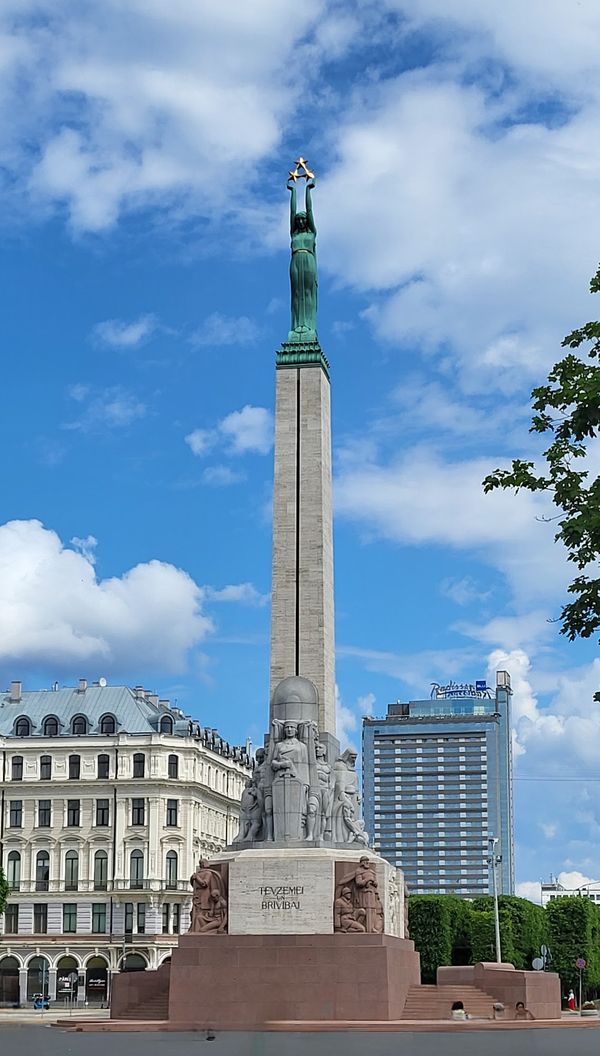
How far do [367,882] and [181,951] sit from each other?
17.7ft

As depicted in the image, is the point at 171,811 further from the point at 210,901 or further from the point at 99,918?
the point at 210,901

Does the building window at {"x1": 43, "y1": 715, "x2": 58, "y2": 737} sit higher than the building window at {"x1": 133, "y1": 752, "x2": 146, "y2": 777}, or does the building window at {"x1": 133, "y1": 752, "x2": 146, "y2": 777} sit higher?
the building window at {"x1": 43, "y1": 715, "x2": 58, "y2": 737}

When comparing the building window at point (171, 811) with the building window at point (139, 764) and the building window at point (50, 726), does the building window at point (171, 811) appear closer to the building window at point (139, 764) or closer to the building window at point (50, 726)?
the building window at point (139, 764)

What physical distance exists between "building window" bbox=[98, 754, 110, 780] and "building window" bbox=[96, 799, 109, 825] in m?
1.53

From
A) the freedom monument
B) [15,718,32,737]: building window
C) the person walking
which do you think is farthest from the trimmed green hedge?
the person walking

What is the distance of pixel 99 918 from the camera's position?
89375 mm

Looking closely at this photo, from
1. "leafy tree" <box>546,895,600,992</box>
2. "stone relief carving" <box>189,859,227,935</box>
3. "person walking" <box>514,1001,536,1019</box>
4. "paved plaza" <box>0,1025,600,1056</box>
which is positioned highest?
"stone relief carving" <box>189,859,227,935</box>

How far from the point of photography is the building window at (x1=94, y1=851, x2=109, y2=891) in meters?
90.3

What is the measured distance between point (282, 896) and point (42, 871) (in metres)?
55.1

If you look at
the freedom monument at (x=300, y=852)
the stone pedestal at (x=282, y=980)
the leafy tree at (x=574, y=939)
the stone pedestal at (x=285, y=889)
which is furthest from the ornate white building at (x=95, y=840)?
the stone pedestal at (x=282, y=980)

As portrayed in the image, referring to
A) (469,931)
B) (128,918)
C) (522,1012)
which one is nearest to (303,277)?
(522,1012)

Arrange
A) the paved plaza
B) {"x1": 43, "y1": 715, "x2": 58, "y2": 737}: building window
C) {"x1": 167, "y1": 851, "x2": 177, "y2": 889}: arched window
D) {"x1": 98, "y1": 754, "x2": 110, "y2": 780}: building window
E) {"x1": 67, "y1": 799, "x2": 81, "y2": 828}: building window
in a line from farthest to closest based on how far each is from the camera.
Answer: {"x1": 43, "y1": 715, "x2": 58, "y2": 737}: building window, {"x1": 98, "y1": 754, "x2": 110, "y2": 780}: building window, {"x1": 67, "y1": 799, "x2": 81, "y2": 828}: building window, {"x1": 167, "y1": 851, "x2": 177, "y2": 889}: arched window, the paved plaza

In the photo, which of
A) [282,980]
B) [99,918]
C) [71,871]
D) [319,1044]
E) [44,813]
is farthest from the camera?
[44,813]

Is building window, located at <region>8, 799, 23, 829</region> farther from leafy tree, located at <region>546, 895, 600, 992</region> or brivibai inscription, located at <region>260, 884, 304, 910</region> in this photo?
brivibai inscription, located at <region>260, 884, 304, 910</region>
